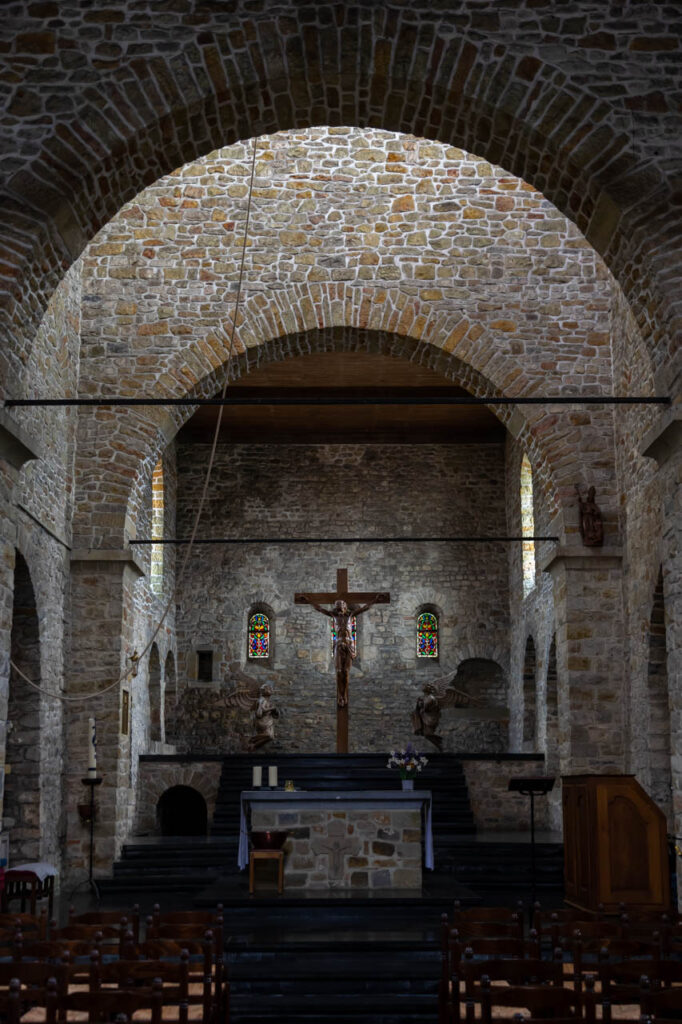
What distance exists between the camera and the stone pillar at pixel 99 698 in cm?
1370

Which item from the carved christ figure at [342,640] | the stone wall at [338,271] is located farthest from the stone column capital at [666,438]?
the carved christ figure at [342,640]

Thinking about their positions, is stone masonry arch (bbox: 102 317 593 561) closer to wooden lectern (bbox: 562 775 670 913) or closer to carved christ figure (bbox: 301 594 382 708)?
carved christ figure (bbox: 301 594 382 708)

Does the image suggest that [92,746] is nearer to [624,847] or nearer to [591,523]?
[624,847]

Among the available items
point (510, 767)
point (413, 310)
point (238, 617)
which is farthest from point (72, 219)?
point (238, 617)

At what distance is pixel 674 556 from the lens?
841 centimetres

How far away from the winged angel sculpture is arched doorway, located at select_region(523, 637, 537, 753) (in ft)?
14.1

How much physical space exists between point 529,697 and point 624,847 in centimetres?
937

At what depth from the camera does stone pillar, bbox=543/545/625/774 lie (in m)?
13.5

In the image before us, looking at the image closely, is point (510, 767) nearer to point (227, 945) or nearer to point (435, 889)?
point (435, 889)

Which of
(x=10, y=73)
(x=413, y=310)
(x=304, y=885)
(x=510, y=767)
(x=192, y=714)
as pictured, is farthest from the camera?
(x=192, y=714)

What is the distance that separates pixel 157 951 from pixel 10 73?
6.14 meters

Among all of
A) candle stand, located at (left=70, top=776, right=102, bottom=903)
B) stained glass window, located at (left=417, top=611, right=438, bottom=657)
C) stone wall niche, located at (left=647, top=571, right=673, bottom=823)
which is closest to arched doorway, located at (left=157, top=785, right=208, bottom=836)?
stained glass window, located at (left=417, top=611, right=438, bottom=657)

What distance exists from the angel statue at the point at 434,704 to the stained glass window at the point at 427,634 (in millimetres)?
704

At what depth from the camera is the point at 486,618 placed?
69.5ft
